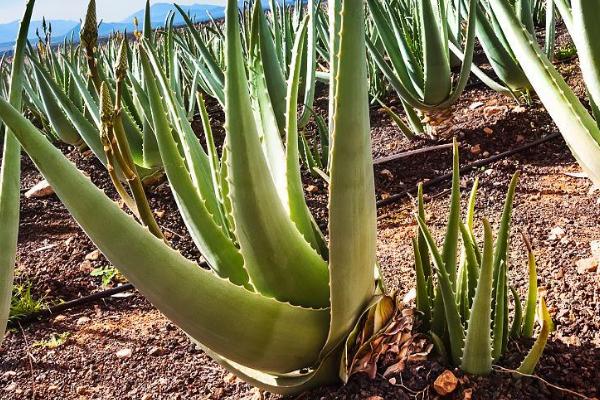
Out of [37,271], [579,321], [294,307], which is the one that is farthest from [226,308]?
[37,271]

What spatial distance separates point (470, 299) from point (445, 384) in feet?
0.54

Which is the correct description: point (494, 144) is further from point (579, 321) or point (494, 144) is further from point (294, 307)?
point (294, 307)

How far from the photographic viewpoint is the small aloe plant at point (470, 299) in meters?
0.72

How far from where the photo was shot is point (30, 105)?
3221 mm

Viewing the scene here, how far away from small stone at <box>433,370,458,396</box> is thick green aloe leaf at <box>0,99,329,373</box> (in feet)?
0.59

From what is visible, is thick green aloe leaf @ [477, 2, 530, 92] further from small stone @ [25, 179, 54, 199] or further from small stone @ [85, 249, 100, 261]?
small stone @ [25, 179, 54, 199]

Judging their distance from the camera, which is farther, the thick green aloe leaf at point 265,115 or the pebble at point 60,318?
the pebble at point 60,318

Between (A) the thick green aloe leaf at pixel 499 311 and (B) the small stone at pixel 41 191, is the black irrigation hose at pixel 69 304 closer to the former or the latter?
(B) the small stone at pixel 41 191

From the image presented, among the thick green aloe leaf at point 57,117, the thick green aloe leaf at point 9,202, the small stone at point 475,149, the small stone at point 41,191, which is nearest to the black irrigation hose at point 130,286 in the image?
the small stone at point 475,149

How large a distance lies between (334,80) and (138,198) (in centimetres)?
26

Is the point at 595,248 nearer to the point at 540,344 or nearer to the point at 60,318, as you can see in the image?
the point at 540,344

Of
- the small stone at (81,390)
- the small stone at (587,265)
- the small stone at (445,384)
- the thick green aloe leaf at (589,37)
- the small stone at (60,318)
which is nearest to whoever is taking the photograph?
the small stone at (445,384)

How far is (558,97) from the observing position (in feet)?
3.09

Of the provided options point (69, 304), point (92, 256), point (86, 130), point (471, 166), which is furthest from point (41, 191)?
point (471, 166)
